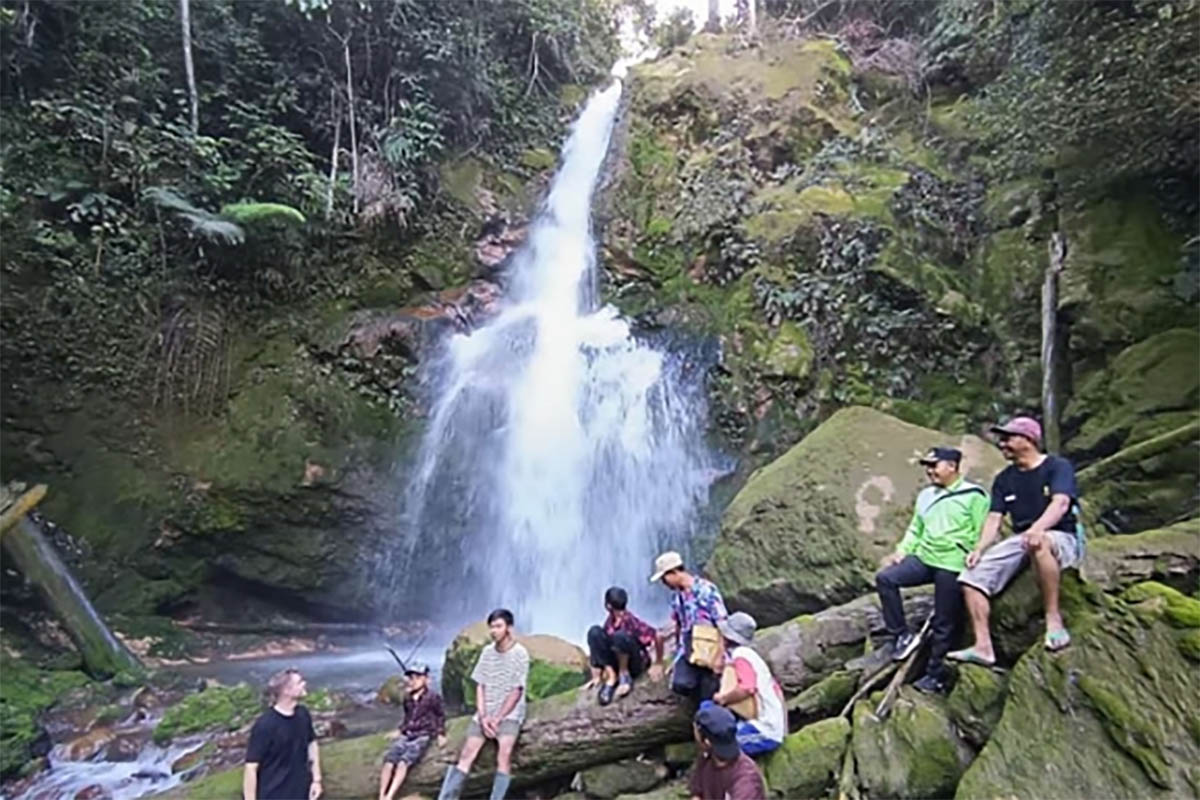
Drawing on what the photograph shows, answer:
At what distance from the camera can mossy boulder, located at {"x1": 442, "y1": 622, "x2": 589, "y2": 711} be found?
6.52m

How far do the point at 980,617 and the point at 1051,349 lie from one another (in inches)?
251

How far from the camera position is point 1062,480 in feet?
13.2

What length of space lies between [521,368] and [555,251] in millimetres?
3644

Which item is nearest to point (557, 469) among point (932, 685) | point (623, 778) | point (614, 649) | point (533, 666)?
point (533, 666)

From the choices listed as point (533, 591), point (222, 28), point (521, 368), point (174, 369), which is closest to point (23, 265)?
point (174, 369)

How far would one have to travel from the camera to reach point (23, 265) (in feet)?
33.2

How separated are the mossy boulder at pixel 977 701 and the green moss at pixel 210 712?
19.6ft

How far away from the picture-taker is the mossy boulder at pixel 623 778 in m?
4.85

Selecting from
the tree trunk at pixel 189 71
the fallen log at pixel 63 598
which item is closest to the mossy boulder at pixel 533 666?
the fallen log at pixel 63 598

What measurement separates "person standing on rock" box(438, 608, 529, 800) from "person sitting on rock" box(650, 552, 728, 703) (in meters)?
1.00

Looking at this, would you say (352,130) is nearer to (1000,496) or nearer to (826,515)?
(826,515)

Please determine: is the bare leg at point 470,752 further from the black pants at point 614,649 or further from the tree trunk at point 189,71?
the tree trunk at point 189,71

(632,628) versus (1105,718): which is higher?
(1105,718)

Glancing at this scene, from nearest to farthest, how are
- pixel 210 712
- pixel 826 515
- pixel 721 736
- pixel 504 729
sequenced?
pixel 721 736, pixel 504 729, pixel 826 515, pixel 210 712
